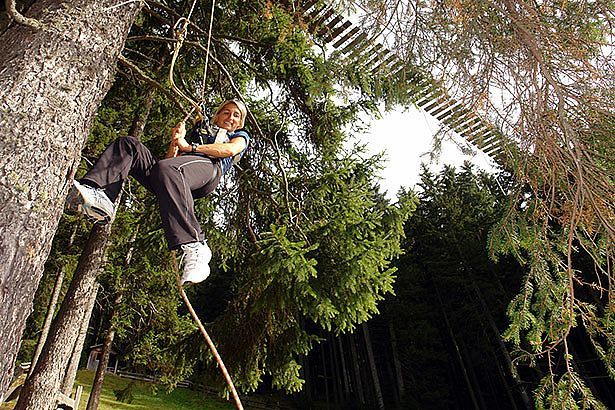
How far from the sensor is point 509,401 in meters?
17.7

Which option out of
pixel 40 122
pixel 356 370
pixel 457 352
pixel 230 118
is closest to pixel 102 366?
pixel 230 118

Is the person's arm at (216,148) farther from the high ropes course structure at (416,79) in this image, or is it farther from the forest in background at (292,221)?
the high ropes course structure at (416,79)

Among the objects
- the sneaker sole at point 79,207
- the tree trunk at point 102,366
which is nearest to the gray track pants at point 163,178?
the sneaker sole at point 79,207

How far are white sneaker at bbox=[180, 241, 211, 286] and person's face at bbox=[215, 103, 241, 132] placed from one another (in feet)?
3.33

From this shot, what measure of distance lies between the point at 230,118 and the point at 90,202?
1.22 metres

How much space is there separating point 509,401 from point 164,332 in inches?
578

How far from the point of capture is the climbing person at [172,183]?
87.7 inches

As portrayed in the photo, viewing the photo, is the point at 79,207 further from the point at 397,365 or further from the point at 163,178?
the point at 397,365

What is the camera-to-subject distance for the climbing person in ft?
7.30

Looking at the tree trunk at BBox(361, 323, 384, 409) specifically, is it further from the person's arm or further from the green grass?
the person's arm

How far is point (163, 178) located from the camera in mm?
2396

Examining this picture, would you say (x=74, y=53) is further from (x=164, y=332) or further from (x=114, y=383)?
(x=114, y=383)

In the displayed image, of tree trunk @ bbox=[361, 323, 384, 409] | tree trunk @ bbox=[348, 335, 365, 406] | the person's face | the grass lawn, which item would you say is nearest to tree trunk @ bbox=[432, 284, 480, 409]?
tree trunk @ bbox=[361, 323, 384, 409]

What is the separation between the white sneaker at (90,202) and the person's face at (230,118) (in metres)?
1.03
